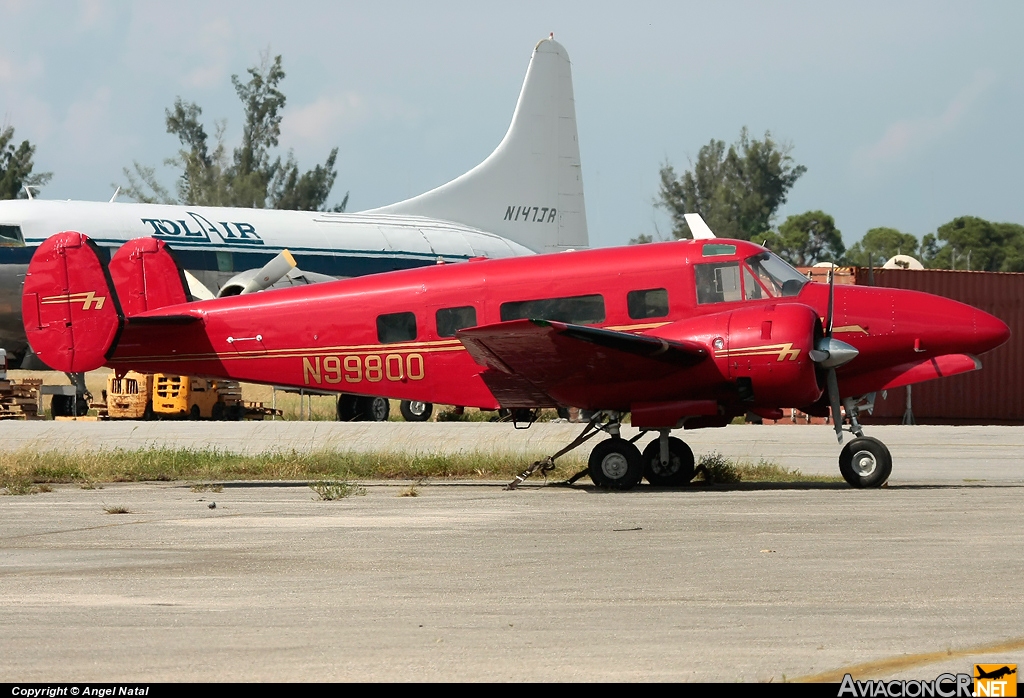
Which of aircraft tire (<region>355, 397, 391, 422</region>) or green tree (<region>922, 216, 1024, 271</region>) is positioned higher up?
green tree (<region>922, 216, 1024, 271</region>)

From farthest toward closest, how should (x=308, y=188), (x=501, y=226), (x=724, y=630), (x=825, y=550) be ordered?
1. (x=308, y=188)
2. (x=501, y=226)
3. (x=825, y=550)
4. (x=724, y=630)

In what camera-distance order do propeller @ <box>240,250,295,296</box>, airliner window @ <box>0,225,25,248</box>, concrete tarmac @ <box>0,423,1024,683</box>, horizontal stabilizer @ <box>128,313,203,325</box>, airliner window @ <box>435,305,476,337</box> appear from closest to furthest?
concrete tarmac @ <box>0,423,1024,683</box>, airliner window @ <box>435,305,476,337</box>, horizontal stabilizer @ <box>128,313,203,325</box>, propeller @ <box>240,250,295,296</box>, airliner window @ <box>0,225,25,248</box>

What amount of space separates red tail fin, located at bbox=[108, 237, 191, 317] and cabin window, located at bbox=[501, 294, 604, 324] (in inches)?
229

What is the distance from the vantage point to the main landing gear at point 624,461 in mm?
16141

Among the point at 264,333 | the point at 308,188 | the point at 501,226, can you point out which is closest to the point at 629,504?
the point at 264,333

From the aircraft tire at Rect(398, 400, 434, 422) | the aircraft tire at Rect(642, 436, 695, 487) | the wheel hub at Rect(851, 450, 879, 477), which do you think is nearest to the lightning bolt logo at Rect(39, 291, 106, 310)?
the aircraft tire at Rect(642, 436, 695, 487)

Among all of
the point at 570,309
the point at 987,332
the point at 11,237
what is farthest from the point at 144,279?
the point at 11,237

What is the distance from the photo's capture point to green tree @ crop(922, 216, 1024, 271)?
10312 cm

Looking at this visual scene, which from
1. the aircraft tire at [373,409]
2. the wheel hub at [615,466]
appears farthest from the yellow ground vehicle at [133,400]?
the wheel hub at [615,466]

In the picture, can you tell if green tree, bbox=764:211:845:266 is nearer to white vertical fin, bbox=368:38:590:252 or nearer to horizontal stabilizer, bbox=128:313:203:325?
white vertical fin, bbox=368:38:590:252

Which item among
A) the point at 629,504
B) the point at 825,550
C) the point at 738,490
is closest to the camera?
the point at 825,550

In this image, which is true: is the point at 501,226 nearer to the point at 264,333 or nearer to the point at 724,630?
the point at 264,333

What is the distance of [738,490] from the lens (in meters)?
16.4

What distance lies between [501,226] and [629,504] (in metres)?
33.6
